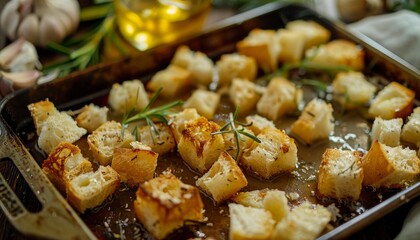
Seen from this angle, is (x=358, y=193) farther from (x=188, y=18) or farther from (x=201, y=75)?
(x=188, y=18)

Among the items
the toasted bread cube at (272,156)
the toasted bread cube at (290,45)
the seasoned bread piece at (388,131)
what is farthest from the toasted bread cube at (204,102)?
the seasoned bread piece at (388,131)

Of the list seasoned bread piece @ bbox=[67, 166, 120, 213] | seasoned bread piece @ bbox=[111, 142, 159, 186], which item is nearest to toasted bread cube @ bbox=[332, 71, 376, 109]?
seasoned bread piece @ bbox=[111, 142, 159, 186]

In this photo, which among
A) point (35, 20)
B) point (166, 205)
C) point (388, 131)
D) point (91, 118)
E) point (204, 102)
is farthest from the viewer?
point (35, 20)

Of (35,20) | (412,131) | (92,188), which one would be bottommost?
(412,131)

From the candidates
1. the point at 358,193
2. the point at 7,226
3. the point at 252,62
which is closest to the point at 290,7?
the point at 252,62

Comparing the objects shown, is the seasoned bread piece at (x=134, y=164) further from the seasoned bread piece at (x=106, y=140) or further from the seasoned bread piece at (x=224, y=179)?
the seasoned bread piece at (x=224, y=179)

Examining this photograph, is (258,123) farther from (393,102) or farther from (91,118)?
(91,118)

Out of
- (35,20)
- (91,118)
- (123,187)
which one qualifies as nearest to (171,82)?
(91,118)
